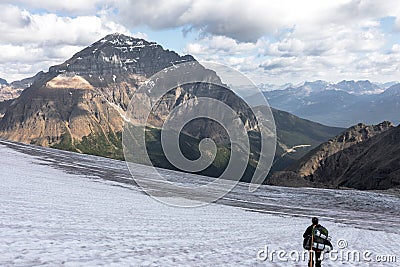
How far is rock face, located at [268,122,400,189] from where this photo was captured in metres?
106

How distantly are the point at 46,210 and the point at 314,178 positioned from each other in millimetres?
157331

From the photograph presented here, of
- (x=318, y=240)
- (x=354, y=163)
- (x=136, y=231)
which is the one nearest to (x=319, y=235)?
(x=318, y=240)

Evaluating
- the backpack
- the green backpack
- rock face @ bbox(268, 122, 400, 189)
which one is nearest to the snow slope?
the backpack

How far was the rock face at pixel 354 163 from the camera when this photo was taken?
106000 millimetres

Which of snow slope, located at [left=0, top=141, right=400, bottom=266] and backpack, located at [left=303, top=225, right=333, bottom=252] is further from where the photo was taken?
backpack, located at [left=303, top=225, right=333, bottom=252]

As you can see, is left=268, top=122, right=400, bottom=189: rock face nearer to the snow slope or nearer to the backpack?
the snow slope

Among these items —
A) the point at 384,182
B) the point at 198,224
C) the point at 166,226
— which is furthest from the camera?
the point at 384,182

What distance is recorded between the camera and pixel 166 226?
2002cm

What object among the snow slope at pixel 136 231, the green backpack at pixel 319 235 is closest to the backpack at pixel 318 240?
the green backpack at pixel 319 235

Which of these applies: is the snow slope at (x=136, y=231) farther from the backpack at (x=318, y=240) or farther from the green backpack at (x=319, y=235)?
the green backpack at (x=319, y=235)

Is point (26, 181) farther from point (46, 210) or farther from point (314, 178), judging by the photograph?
point (314, 178)

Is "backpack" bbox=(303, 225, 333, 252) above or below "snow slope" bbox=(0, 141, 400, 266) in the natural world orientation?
above

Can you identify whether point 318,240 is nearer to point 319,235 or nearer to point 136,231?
point 319,235

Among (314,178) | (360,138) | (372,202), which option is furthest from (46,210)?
(360,138)
